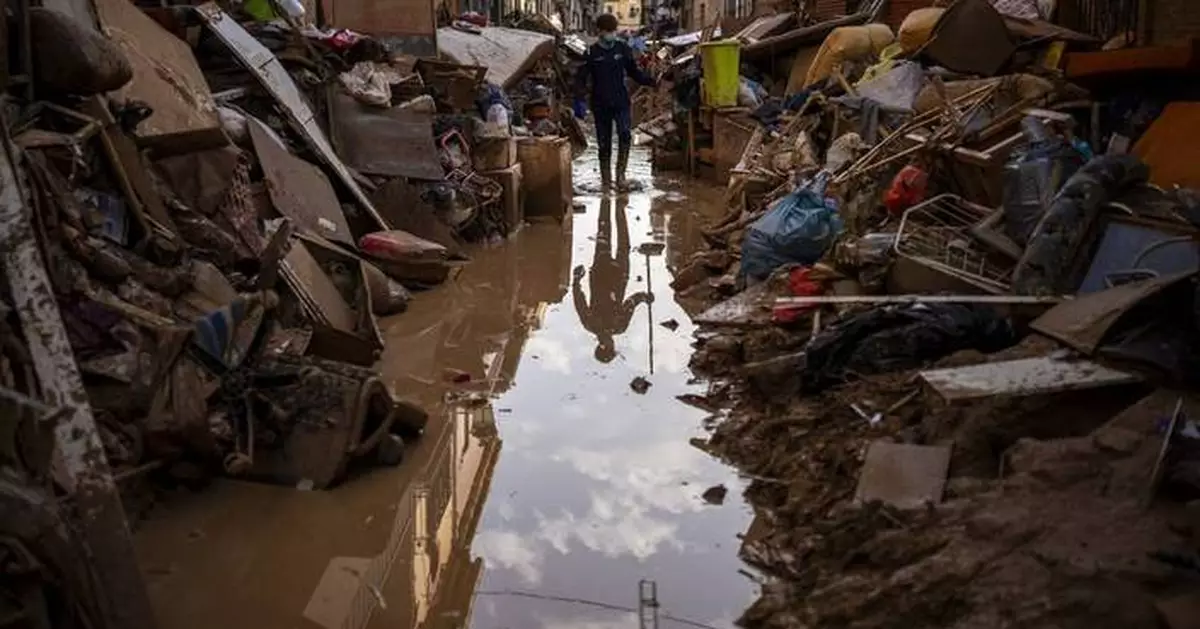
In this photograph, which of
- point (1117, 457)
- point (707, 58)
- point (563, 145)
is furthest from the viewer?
point (707, 58)

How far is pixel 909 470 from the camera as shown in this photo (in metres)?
4.13

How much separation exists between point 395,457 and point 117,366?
4.22 ft

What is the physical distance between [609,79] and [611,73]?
0.08 meters

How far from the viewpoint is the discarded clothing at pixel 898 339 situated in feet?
16.8

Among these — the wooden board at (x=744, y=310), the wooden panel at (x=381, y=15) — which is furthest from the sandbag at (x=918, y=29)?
the wooden panel at (x=381, y=15)

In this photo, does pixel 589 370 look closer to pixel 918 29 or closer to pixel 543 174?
pixel 543 174

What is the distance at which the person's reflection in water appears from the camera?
24.7ft

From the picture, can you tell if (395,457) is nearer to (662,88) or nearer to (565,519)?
(565,519)

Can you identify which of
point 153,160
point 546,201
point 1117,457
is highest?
point 153,160

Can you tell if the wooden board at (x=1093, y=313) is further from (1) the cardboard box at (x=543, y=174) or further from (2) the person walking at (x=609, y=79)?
(2) the person walking at (x=609, y=79)

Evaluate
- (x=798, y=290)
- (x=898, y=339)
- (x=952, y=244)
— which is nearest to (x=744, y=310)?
(x=798, y=290)

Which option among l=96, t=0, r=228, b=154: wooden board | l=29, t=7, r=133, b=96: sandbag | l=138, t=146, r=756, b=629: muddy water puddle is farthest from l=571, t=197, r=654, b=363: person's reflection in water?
l=29, t=7, r=133, b=96: sandbag

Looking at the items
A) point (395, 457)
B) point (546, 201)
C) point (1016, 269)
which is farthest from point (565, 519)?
point (546, 201)

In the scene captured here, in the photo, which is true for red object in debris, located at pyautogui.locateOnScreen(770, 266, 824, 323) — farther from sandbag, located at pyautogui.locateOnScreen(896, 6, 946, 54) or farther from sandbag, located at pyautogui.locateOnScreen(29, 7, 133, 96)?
sandbag, located at pyautogui.locateOnScreen(896, 6, 946, 54)
